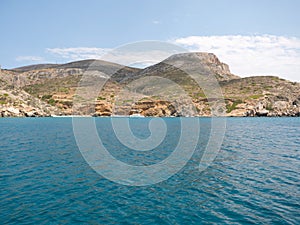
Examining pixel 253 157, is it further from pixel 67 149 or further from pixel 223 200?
pixel 67 149

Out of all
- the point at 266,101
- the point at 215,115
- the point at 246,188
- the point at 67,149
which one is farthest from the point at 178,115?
the point at 246,188

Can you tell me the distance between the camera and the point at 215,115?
188m

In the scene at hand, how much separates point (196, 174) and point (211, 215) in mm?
10295

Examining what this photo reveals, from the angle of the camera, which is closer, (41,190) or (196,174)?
(41,190)

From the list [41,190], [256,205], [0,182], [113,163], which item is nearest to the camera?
[256,205]

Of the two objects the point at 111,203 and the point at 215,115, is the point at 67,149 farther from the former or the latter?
the point at 215,115

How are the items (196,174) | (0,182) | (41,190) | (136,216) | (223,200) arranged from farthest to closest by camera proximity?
(196,174) → (0,182) → (41,190) → (223,200) → (136,216)

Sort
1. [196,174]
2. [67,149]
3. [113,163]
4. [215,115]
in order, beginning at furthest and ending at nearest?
[215,115]
[67,149]
[113,163]
[196,174]

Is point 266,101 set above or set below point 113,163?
above

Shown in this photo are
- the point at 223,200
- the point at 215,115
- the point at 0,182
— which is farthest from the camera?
the point at 215,115

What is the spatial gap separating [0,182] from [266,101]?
7998 inches

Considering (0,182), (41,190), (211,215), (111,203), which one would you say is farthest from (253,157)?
(0,182)

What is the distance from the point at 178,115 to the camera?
647ft

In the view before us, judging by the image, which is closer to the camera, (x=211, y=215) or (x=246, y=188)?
(x=211, y=215)
